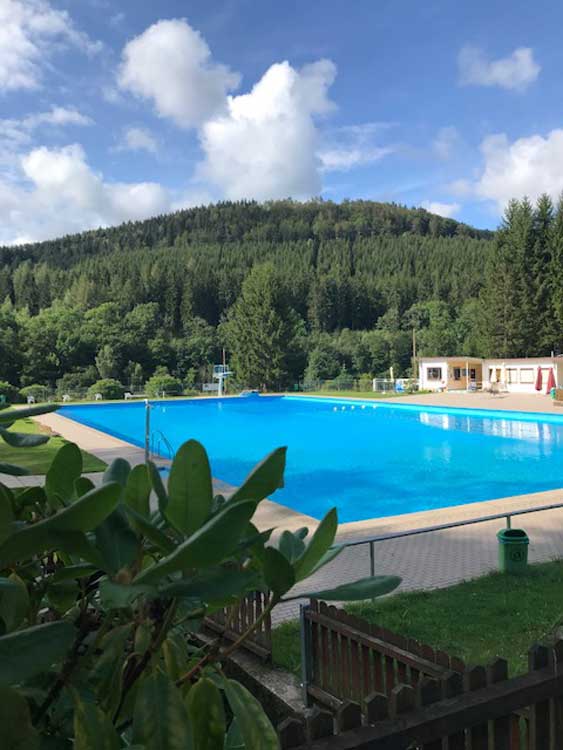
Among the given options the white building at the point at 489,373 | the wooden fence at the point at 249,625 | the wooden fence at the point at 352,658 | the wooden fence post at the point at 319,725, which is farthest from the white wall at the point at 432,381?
the wooden fence post at the point at 319,725

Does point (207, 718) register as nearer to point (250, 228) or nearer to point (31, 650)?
point (31, 650)

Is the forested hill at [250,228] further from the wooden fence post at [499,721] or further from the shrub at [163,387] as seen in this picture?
the wooden fence post at [499,721]

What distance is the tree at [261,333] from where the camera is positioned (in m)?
39.2

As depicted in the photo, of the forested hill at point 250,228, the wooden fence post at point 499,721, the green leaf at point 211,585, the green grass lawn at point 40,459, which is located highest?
the forested hill at point 250,228

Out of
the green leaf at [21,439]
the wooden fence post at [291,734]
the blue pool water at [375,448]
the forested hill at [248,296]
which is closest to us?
the green leaf at [21,439]

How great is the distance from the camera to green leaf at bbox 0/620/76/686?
1.58 feet

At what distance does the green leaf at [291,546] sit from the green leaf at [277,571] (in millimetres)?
109

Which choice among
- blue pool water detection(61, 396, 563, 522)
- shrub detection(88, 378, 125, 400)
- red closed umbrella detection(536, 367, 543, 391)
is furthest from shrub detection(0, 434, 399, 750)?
shrub detection(88, 378, 125, 400)

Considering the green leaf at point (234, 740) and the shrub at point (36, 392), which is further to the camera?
the shrub at point (36, 392)

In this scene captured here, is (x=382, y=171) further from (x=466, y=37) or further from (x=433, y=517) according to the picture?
(x=433, y=517)

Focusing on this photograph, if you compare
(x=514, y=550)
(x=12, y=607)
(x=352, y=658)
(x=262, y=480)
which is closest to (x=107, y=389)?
(x=514, y=550)

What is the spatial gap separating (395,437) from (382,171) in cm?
2454

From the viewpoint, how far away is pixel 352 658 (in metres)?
3.05

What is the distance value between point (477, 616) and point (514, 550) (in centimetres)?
124
